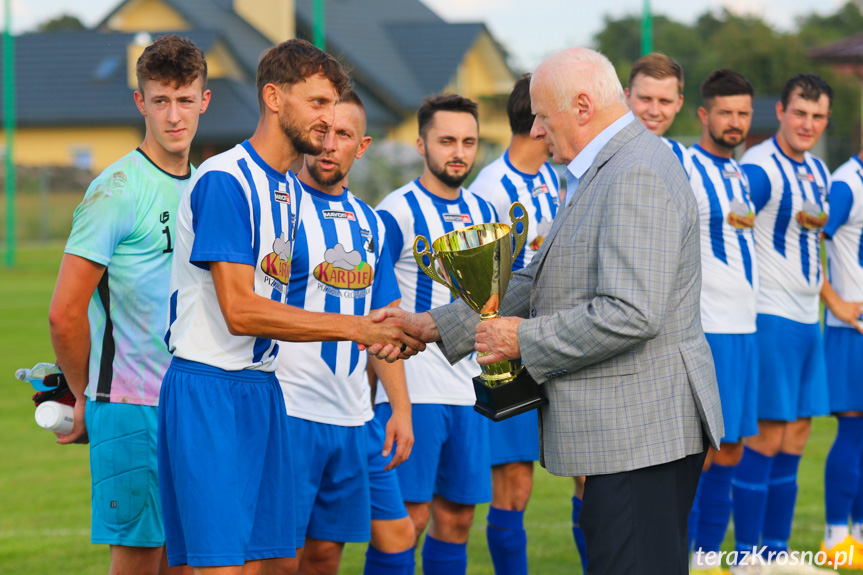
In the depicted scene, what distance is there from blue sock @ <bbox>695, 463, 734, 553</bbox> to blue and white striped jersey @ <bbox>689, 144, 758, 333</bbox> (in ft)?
2.57

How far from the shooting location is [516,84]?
5195 millimetres

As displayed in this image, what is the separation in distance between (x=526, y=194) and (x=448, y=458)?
147 centimetres

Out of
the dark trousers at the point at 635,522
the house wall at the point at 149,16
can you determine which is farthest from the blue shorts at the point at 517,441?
the house wall at the point at 149,16

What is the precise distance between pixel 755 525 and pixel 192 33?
31.1m

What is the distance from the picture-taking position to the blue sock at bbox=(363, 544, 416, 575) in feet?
12.7

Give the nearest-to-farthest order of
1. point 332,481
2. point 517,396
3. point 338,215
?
point 517,396, point 332,481, point 338,215

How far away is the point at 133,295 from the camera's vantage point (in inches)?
138

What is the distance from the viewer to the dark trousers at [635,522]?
9.36ft

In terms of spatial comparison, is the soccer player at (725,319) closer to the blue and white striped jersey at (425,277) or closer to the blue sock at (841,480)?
the blue sock at (841,480)

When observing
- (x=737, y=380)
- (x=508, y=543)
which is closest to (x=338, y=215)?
(x=508, y=543)

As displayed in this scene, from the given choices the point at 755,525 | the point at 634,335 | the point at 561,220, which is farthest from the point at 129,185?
the point at 755,525

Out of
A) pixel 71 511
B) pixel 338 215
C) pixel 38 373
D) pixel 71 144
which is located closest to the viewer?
pixel 38 373

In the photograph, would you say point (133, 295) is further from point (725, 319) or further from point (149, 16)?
point (149, 16)

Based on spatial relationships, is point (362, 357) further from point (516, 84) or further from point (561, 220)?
point (516, 84)
